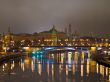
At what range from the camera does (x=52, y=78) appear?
39188 millimetres

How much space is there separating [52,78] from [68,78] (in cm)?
135

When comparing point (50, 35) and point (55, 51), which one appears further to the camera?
point (50, 35)

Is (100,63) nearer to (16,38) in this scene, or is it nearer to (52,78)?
(52,78)

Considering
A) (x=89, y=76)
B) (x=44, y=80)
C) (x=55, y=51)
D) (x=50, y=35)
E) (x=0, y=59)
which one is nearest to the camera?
(x=44, y=80)

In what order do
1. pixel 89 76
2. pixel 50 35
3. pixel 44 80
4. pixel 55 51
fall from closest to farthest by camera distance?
pixel 44 80
pixel 89 76
pixel 55 51
pixel 50 35

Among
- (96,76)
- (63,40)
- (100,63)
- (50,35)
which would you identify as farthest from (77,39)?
(96,76)

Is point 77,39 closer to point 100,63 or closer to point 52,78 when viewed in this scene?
point 100,63

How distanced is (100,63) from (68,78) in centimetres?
1681

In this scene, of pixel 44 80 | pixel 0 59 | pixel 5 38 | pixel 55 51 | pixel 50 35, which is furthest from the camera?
pixel 50 35

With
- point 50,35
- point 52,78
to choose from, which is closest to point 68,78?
point 52,78

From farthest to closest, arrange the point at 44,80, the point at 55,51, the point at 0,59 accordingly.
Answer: the point at 55,51, the point at 0,59, the point at 44,80

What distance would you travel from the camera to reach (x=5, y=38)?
102938mm

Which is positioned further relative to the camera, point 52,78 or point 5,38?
point 5,38

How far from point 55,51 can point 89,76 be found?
6941cm
